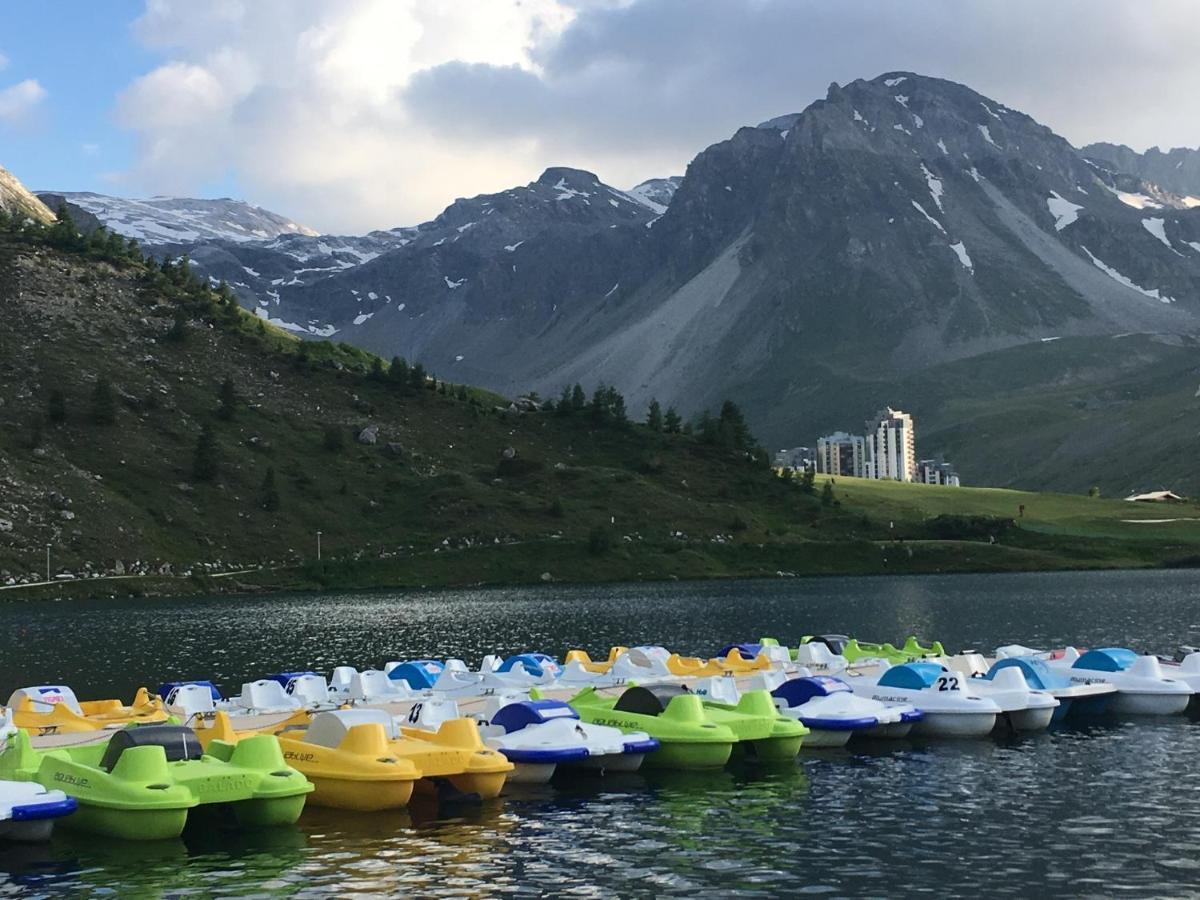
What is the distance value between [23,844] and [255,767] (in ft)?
24.3

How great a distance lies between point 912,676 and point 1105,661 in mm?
14420

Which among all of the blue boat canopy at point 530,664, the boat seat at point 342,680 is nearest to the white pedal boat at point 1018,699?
the blue boat canopy at point 530,664

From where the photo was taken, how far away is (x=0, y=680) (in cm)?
10006

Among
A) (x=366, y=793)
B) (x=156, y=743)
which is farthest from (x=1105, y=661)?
(x=156, y=743)

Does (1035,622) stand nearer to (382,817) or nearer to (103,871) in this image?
(382,817)

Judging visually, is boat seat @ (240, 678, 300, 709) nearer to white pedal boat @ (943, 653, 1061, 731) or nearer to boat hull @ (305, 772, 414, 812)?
boat hull @ (305, 772, 414, 812)

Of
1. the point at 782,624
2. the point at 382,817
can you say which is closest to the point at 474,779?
the point at 382,817

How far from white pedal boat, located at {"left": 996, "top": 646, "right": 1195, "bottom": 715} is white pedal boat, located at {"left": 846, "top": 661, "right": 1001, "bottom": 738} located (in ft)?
28.9

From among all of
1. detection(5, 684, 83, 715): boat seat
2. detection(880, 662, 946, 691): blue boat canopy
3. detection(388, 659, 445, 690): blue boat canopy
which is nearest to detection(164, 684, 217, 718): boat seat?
detection(5, 684, 83, 715): boat seat

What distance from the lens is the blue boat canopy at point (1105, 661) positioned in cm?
7300

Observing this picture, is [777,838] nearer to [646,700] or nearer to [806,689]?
[646,700]

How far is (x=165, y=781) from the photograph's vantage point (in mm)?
44156

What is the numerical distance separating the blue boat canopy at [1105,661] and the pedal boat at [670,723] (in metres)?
25.9

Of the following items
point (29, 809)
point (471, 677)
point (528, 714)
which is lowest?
point (471, 677)
